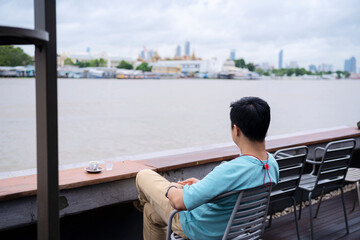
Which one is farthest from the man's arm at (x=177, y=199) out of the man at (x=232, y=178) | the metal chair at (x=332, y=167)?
the metal chair at (x=332, y=167)

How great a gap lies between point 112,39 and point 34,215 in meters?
91.5

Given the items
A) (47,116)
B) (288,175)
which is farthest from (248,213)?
(47,116)

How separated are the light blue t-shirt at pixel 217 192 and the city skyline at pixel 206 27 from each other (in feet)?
239

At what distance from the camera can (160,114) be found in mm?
39000

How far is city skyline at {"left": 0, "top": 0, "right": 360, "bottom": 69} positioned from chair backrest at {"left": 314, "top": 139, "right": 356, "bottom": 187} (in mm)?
71906

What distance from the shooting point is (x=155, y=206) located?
5.96 feet

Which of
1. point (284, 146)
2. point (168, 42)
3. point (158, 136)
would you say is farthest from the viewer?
point (168, 42)

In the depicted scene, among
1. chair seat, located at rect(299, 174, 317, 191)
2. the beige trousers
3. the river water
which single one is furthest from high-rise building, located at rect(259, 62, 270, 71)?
the beige trousers

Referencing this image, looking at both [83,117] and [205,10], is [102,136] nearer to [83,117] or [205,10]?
[83,117]

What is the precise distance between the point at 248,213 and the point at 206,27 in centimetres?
10206

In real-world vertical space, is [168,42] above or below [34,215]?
above

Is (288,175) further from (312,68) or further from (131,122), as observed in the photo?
(312,68)

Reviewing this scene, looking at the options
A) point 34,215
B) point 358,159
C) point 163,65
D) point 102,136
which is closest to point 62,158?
point 102,136

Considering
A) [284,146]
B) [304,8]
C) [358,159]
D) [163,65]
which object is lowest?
[358,159]
